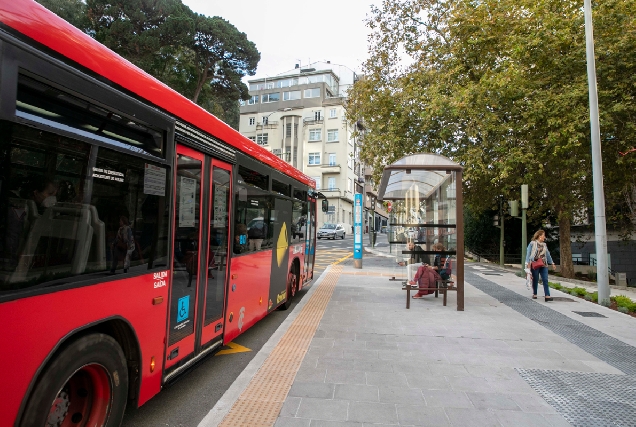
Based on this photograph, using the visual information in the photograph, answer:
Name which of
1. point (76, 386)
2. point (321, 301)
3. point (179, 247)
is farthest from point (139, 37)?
point (76, 386)

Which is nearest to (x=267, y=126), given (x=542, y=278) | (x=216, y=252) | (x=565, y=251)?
(x=565, y=251)

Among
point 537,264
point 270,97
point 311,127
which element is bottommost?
point 537,264

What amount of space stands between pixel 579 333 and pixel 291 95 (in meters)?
55.1

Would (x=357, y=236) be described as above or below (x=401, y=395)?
above

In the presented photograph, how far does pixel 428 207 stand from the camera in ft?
33.6

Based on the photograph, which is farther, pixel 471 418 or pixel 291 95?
pixel 291 95

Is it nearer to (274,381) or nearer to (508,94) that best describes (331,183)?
(508,94)

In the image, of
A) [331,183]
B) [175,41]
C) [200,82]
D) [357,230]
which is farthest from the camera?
[331,183]

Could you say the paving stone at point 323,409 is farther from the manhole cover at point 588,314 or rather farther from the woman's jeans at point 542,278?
the woman's jeans at point 542,278

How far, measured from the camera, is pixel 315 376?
4336 millimetres

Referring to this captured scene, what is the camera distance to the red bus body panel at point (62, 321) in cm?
198

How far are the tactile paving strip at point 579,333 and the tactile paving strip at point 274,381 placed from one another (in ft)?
12.9

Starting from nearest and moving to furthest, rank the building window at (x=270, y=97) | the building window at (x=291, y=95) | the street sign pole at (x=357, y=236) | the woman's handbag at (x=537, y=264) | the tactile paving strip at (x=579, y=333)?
the tactile paving strip at (x=579, y=333) → the woman's handbag at (x=537, y=264) → the street sign pole at (x=357, y=236) → the building window at (x=291, y=95) → the building window at (x=270, y=97)

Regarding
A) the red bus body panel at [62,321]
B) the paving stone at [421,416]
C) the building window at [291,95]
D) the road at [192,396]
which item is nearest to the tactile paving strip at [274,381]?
the road at [192,396]
